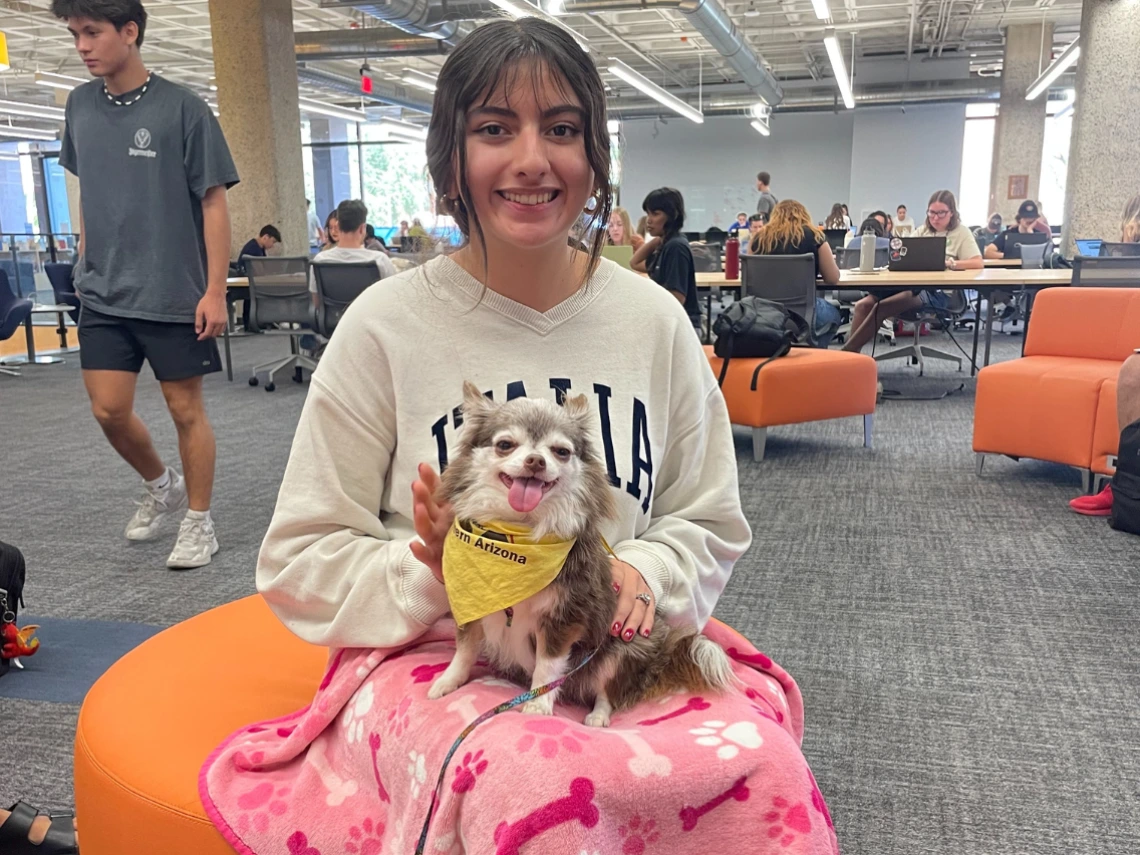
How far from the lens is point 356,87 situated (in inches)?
632

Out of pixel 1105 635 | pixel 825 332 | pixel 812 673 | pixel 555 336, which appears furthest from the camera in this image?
pixel 825 332

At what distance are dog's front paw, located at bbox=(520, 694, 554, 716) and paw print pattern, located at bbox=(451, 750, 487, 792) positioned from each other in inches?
4.5

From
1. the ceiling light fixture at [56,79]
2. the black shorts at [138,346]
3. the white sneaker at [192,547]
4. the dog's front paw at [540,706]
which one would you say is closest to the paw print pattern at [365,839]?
the dog's front paw at [540,706]

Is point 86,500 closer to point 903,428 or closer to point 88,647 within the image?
point 88,647

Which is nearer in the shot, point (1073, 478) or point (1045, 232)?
point (1073, 478)

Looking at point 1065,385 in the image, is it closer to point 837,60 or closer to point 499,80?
point 499,80

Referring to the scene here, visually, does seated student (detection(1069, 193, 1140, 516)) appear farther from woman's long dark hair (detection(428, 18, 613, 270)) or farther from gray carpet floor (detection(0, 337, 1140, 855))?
woman's long dark hair (detection(428, 18, 613, 270))

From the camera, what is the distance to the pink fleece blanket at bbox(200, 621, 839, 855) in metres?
0.89

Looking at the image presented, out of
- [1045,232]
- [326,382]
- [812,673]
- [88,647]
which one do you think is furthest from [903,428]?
[1045,232]

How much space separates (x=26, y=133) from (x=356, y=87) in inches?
431

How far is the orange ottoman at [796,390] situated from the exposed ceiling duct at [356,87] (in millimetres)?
10448

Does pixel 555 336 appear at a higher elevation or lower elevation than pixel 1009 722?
higher

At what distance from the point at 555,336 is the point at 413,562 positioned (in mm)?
382

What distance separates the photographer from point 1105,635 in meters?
2.62
